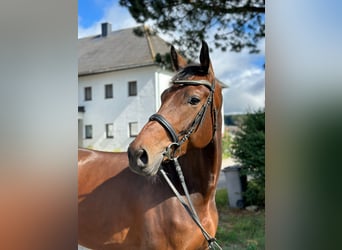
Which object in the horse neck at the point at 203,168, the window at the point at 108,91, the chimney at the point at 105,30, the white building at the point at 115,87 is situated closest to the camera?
the horse neck at the point at 203,168

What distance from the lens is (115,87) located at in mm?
4141

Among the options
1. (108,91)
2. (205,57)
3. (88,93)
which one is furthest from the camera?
(88,93)

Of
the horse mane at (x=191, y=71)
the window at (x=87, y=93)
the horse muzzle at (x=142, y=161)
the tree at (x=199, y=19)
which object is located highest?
the tree at (x=199, y=19)

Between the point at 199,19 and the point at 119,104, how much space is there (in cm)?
209

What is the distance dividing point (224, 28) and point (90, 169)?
191 cm

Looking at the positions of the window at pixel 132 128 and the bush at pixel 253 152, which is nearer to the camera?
the bush at pixel 253 152

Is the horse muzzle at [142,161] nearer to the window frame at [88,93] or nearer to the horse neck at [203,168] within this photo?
the horse neck at [203,168]

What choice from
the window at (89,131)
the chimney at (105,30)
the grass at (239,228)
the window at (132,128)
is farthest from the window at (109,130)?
the grass at (239,228)

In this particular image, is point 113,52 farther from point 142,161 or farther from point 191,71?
point 142,161

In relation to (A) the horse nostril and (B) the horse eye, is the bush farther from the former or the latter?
(A) the horse nostril

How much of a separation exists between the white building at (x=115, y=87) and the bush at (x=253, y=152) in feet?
3.48

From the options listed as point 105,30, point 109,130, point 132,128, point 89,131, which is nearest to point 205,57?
point 132,128

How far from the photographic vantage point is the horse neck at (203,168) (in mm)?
1053

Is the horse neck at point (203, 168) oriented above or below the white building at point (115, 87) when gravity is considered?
below
